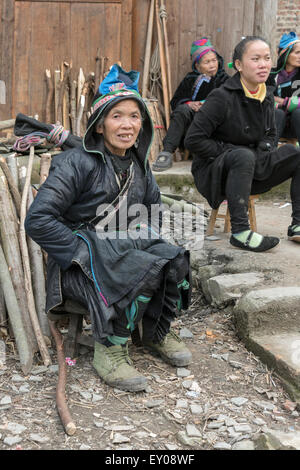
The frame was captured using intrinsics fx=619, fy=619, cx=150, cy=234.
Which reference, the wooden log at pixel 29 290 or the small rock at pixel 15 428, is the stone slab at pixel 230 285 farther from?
the small rock at pixel 15 428

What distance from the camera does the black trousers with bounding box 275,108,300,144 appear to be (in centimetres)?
635

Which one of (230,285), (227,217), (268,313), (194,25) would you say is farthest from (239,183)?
(194,25)

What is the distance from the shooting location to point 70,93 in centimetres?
717

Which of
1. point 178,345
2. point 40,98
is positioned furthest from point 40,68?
point 178,345

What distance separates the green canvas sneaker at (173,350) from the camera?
329 cm

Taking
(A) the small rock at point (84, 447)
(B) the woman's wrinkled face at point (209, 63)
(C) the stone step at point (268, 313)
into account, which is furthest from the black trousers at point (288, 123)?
(A) the small rock at point (84, 447)

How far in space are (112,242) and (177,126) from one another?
411 centimetres

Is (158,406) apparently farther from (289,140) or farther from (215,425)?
(289,140)

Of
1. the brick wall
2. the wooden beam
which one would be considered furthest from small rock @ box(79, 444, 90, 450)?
the brick wall

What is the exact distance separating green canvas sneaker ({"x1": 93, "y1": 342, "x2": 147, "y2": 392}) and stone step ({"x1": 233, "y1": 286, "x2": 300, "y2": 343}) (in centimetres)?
77

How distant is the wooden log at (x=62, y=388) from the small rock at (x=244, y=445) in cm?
69

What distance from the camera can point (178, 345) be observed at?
337cm

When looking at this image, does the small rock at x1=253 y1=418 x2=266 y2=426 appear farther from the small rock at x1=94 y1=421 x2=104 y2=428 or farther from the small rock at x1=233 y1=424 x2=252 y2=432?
the small rock at x1=94 y1=421 x2=104 y2=428
